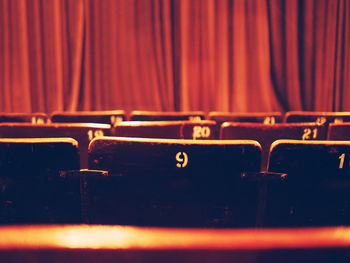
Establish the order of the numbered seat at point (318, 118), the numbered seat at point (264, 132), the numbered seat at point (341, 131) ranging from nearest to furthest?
the numbered seat at point (264, 132), the numbered seat at point (341, 131), the numbered seat at point (318, 118)

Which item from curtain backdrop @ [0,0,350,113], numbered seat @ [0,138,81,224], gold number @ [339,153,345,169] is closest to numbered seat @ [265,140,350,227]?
gold number @ [339,153,345,169]

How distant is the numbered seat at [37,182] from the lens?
98 centimetres

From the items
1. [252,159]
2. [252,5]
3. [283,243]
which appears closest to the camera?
[283,243]

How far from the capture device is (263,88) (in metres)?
4.30

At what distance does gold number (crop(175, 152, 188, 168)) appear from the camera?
931 mm

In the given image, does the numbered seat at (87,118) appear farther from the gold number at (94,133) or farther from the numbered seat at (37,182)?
the numbered seat at (37,182)

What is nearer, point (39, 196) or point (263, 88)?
point (39, 196)

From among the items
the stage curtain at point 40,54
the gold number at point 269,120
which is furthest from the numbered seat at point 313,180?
the stage curtain at point 40,54

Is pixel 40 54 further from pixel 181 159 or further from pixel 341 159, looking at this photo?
pixel 341 159

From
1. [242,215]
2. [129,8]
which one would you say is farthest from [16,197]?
[129,8]

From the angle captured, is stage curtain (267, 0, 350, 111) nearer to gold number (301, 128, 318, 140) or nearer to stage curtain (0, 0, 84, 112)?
stage curtain (0, 0, 84, 112)

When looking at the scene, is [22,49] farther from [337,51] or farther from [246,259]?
[246,259]

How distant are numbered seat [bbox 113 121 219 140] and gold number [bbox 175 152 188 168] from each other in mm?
582

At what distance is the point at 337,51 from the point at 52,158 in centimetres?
406
